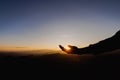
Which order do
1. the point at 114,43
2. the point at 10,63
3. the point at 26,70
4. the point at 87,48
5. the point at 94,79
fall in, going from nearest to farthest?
the point at 114,43
the point at 87,48
the point at 94,79
the point at 26,70
the point at 10,63

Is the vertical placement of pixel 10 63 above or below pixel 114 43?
above

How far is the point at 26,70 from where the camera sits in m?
11.0

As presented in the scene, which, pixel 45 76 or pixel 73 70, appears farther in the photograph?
pixel 73 70

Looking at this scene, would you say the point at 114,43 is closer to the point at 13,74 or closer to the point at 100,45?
the point at 100,45

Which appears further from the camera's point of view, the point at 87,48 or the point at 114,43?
the point at 87,48

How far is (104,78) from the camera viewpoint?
10.4 meters

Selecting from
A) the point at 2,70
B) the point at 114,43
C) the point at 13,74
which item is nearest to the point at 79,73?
the point at 13,74

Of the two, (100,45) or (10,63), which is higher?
(10,63)

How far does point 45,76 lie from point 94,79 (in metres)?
3.31

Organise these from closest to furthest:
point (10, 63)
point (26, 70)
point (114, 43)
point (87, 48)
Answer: point (114, 43), point (87, 48), point (26, 70), point (10, 63)

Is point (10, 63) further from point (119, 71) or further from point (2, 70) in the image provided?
point (119, 71)

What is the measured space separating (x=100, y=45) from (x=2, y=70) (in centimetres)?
841

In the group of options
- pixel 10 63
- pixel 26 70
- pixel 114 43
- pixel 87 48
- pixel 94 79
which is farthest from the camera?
pixel 10 63

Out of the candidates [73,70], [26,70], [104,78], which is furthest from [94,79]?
[26,70]
